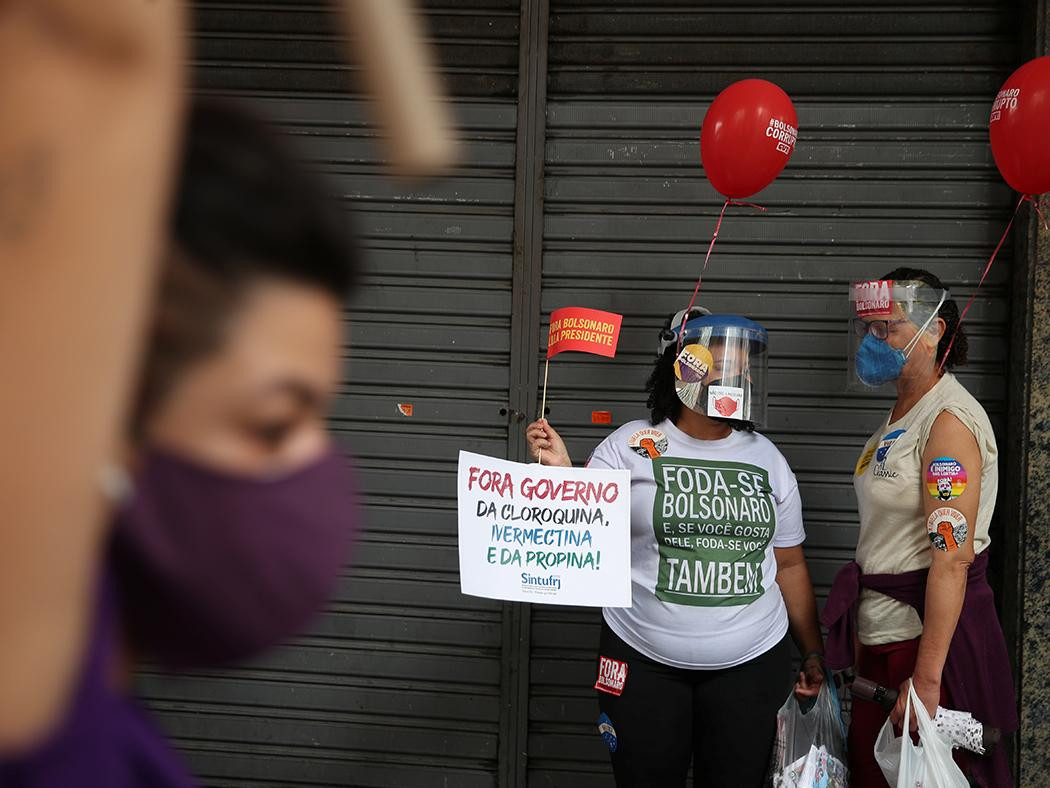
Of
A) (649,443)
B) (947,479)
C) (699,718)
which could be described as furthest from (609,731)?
(947,479)

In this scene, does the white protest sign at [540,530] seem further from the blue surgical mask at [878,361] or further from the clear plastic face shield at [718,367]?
the blue surgical mask at [878,361]

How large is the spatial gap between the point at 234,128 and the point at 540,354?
3.79 m

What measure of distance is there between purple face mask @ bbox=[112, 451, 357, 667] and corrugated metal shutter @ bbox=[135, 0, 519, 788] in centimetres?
379

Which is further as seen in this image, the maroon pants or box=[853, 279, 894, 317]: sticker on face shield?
box=[853, 279, 894, 317]: sticker on face shield

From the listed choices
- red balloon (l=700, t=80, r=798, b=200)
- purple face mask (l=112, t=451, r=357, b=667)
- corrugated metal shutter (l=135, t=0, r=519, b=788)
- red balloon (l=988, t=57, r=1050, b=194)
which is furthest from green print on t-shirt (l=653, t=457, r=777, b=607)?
purple face mask (l=112, t=451, r=357, b=667)

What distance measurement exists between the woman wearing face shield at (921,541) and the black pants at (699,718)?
0.33 metres

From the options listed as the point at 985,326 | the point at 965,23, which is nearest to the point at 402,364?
the point at 985,326

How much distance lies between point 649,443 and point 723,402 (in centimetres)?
32

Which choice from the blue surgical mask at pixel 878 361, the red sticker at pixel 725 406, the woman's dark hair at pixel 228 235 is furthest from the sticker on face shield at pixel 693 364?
the woman's dark hair at pixel 228 235

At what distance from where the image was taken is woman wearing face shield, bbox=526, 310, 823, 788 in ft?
11.3

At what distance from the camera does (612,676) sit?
354 cm

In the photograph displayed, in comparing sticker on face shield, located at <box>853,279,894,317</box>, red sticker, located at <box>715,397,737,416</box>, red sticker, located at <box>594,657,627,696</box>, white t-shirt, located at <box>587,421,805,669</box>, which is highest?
sticker on face shield, located at <box>853,279,894,317</box>

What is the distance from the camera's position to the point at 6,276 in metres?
0.60

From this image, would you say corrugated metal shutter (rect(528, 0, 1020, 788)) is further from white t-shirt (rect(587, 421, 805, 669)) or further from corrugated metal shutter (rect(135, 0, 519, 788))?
white t-shirt (rect(587, 421, 805, 669))
